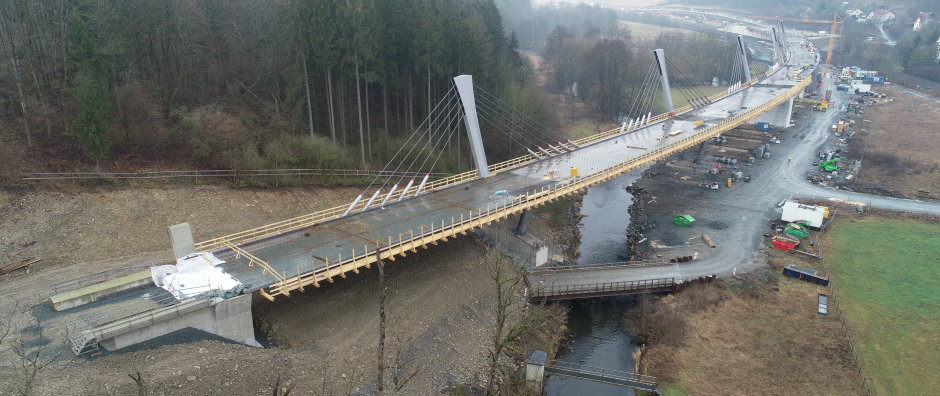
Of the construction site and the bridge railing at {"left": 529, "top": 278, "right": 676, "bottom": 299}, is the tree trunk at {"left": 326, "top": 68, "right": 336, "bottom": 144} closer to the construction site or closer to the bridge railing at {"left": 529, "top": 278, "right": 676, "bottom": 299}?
the construction site

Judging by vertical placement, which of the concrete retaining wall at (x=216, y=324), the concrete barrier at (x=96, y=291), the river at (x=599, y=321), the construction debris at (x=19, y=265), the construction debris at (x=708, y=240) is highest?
the concrete barrier at (x=96, y=291)

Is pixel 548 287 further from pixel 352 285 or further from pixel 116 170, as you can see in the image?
pixel 116 170

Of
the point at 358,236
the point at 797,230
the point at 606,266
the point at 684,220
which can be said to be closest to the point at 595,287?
the point at 606,266

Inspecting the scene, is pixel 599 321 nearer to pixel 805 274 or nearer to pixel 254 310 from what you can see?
pixel 805 274

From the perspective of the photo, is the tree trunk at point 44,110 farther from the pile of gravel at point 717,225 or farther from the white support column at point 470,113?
the pile of gravel at point 717,225

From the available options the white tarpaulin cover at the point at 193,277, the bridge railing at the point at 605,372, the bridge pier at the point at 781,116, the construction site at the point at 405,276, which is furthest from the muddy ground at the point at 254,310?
the bridge pier at the point at 781,116

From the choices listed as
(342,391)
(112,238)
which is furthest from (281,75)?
(342,391)
